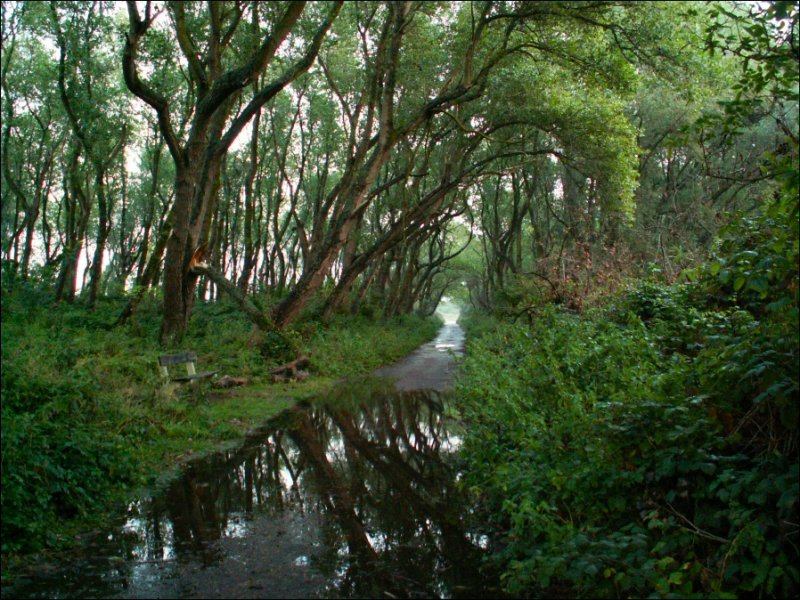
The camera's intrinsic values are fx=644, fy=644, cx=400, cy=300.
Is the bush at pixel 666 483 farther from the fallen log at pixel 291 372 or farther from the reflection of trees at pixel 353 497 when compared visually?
the fallen log at pixel 291 372

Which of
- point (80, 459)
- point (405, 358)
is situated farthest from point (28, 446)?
point (405, 358)

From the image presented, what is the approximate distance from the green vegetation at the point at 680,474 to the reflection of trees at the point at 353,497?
1.95ft

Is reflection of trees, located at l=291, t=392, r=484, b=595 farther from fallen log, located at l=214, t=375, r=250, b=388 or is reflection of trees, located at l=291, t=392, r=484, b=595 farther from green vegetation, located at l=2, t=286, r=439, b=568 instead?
fallen log, located at l=214, t=375, r=250, b=388

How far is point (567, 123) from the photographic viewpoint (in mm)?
17156

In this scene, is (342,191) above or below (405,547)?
above

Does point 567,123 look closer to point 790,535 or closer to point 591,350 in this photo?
point 591,350

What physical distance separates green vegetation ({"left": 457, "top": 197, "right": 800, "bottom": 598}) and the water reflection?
621 millimetres

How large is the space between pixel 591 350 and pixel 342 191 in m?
16.9

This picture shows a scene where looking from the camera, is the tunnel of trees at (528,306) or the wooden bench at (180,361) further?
the wooden bench at (180,361)

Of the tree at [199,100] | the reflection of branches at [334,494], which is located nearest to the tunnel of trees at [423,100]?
the tree at [199,100]

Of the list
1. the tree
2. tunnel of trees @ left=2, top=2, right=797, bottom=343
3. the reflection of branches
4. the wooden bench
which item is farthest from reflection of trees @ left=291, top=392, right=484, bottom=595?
the tree

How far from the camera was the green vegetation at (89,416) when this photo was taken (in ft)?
17.1

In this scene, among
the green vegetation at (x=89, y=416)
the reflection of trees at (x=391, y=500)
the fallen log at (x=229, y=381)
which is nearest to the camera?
the reflection of trees at (x=391, y=500)

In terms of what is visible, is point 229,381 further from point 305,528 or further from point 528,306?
point 305,528
